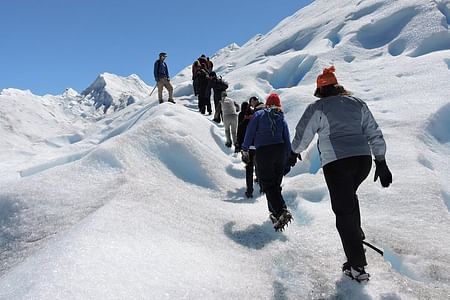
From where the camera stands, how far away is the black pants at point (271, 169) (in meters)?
4.86

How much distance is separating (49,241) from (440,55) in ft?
45.1

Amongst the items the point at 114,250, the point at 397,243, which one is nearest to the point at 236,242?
the point at 114,250

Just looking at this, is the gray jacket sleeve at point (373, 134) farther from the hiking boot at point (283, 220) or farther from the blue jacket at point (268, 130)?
the blue jacket at point (268, 130)

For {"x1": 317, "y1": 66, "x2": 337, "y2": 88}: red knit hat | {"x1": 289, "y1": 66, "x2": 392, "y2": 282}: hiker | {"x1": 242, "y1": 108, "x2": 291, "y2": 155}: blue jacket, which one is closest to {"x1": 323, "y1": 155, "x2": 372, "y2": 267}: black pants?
{"x1": 289, "y1": 66, "x2": 392, "y2": 282}: hiker

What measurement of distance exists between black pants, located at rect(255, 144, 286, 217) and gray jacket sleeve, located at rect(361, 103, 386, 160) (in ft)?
4.99

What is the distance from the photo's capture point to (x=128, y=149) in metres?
6.40

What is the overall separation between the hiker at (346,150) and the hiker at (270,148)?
1241 millimetres

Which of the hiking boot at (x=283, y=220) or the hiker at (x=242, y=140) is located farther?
the hiker at (x=242, y=140)

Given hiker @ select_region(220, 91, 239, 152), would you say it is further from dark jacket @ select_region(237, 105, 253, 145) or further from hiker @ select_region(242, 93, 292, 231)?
hiker @ select_region(242, 93, 292, 231)

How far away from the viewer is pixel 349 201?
3.39m

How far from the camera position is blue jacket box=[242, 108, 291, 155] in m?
5.03

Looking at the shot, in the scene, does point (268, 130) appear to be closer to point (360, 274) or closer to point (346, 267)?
point (346, 267)

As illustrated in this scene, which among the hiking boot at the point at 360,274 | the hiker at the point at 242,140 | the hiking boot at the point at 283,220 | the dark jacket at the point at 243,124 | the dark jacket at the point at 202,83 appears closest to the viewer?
the hiking boot at the point at 360,274

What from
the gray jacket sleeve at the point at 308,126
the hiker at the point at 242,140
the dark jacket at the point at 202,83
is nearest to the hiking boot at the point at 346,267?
the gray jacket sleeve at the point at 308,126
